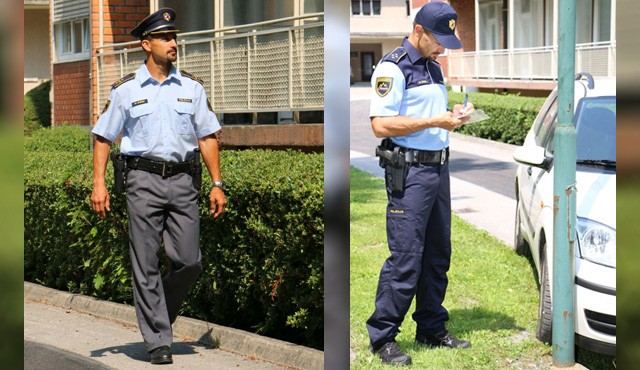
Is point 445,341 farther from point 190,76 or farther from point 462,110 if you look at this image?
point 190,76

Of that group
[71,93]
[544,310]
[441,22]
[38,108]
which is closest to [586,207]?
[544,310]

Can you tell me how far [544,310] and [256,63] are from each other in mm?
1624

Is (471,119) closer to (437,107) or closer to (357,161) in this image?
(437,107)

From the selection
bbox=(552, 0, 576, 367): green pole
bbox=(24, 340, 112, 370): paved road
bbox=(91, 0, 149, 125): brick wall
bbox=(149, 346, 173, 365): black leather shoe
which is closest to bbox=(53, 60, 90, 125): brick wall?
bbox=(91, 0, 149, 125): brick wall

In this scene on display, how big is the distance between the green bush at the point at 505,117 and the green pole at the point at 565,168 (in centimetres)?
41

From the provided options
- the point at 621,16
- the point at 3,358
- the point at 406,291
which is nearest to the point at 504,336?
the point at 406,291

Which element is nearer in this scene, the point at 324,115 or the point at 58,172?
the point at 324,115

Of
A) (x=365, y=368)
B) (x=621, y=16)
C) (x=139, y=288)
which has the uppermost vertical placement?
(x=621, y=16)

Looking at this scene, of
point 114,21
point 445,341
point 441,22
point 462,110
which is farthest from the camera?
point 114,21

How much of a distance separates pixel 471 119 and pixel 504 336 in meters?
1.06

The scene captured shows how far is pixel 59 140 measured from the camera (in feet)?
20.5

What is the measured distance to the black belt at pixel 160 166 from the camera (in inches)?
186

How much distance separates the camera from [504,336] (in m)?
4.61

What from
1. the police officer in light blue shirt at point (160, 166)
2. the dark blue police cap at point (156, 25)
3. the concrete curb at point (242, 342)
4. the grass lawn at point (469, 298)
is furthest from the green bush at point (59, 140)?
the grass lawn at point (469, 298)
